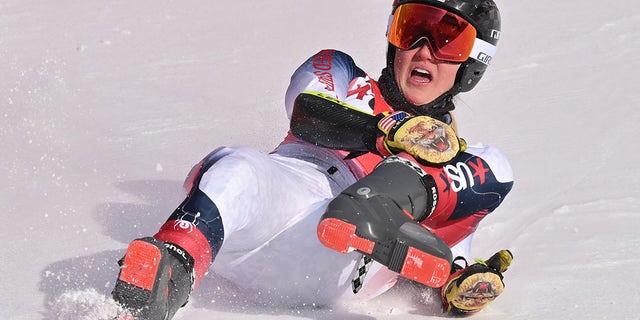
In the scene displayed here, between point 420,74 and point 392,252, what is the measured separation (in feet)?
4.89

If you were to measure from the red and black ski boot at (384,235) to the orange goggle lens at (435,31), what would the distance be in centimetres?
121

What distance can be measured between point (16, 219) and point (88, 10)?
14.1 ft

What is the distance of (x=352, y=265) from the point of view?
377cm

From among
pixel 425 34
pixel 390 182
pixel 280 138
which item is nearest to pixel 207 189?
pixel 390 182

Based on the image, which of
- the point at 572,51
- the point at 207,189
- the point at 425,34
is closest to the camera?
the point at 207,189

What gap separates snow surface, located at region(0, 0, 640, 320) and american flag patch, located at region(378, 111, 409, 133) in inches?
25.7

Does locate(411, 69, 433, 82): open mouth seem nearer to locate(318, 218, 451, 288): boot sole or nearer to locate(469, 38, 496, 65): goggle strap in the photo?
locate(469, 38, 496, 65): goggle strap

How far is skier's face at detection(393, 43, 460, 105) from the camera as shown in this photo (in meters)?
4.32

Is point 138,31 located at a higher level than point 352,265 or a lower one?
lower

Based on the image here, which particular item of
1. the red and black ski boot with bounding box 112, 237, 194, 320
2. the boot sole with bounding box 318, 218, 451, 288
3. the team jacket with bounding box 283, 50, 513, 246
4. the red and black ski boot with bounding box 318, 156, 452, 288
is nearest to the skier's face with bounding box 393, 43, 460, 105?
the team jacket with bounding box 283, 50, 513, 246

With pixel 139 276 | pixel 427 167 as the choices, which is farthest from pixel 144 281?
pixel 427 167

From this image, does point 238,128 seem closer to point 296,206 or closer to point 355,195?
point 296,206

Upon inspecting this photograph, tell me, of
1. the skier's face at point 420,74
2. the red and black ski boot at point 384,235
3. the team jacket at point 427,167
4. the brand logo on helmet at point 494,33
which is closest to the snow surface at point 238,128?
the team jacket at point 427,167

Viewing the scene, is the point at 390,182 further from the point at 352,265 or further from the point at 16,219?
the point at 16,219
